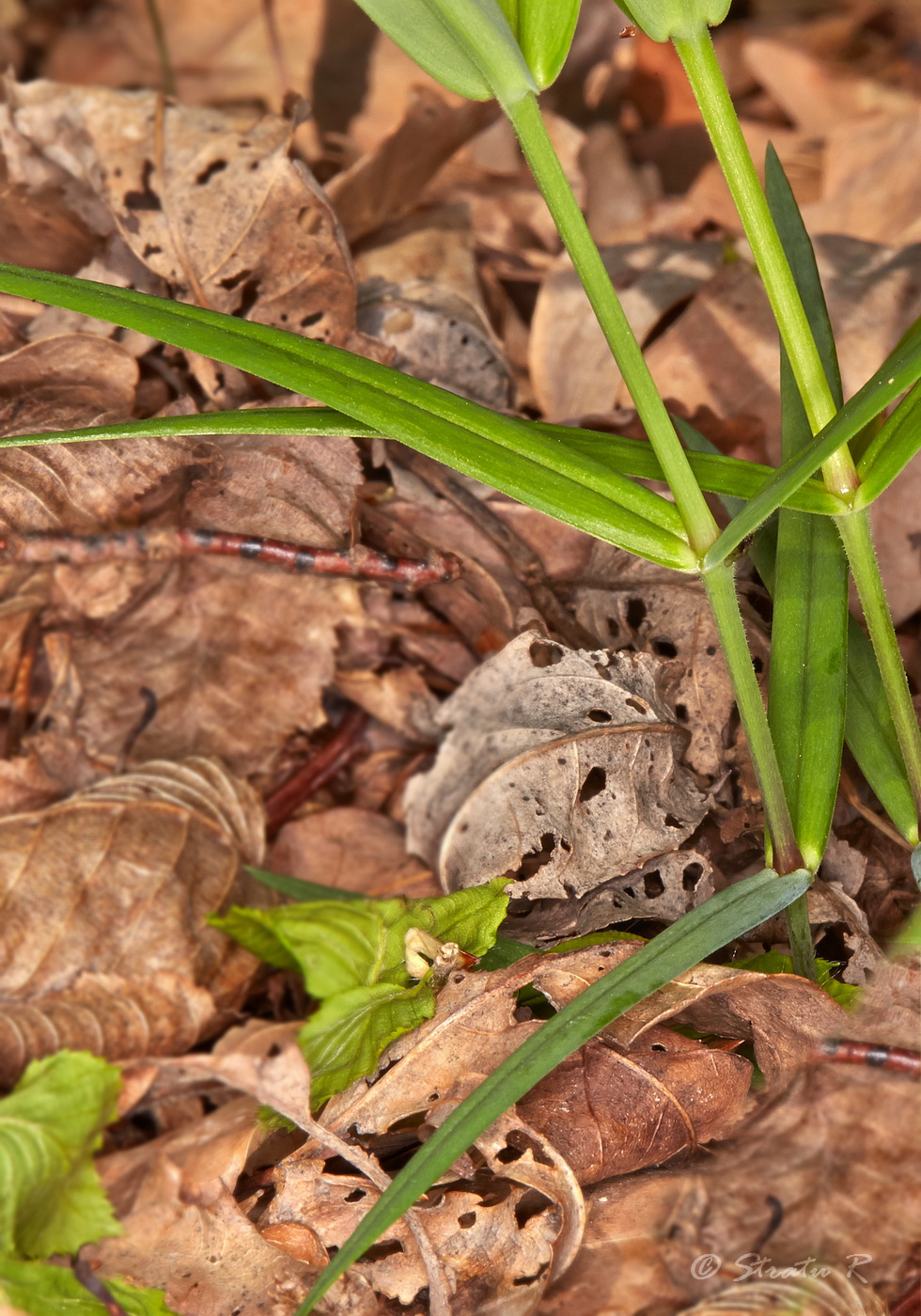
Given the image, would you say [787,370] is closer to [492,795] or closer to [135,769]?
[492,795]

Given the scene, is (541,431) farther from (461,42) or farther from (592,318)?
(592,318)

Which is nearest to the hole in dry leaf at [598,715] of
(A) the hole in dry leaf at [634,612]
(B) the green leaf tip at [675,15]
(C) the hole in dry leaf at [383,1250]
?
(A) the hole in dry leaf at [634,612]

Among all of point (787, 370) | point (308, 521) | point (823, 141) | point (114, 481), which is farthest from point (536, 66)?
point (823, 141)

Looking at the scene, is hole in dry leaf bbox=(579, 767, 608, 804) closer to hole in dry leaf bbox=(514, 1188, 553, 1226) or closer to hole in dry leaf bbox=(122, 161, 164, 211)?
hole in dry leaf bbox=(514, 1188, 553, 1226)

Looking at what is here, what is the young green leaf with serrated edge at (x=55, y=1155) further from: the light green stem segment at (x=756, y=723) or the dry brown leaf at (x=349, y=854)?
the light green stem segment at (x=756, y=723)

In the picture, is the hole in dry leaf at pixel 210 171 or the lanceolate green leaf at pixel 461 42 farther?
the hole in dry leaf at pixel 210 171

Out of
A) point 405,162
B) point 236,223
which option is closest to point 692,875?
point 236,223
